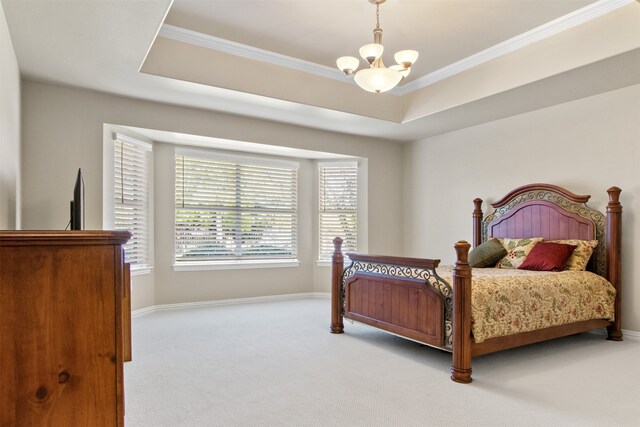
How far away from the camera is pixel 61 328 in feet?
4.55

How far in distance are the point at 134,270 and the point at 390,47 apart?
397 cm

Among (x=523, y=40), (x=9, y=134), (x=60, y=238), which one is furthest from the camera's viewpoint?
(x=523, y=40)

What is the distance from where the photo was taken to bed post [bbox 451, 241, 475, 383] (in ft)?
9.70

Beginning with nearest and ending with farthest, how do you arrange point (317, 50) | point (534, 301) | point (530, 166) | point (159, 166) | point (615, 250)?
point (534, 301), point (615, 250), point (317, 50), point (530, 166), point (159, 166)

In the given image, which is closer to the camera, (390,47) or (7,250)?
(7,250)

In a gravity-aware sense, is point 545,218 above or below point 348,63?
below

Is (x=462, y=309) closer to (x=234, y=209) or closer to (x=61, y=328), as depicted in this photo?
(x=61, y=328)

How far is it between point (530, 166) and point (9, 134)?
530 cm

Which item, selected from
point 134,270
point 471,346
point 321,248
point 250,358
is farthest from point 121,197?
point 471,346

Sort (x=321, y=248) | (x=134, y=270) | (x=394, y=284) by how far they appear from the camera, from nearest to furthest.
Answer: (x=394, y=284), (x=134, y=270), (x=321, y=248)

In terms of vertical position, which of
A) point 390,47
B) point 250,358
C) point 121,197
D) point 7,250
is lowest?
point 250,358

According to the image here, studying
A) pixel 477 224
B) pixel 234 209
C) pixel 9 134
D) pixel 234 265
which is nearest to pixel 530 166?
pixel 477 224

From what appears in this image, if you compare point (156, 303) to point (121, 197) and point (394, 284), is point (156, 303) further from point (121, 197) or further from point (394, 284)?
point (394, 284)

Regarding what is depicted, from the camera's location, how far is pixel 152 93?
4.33 meters
